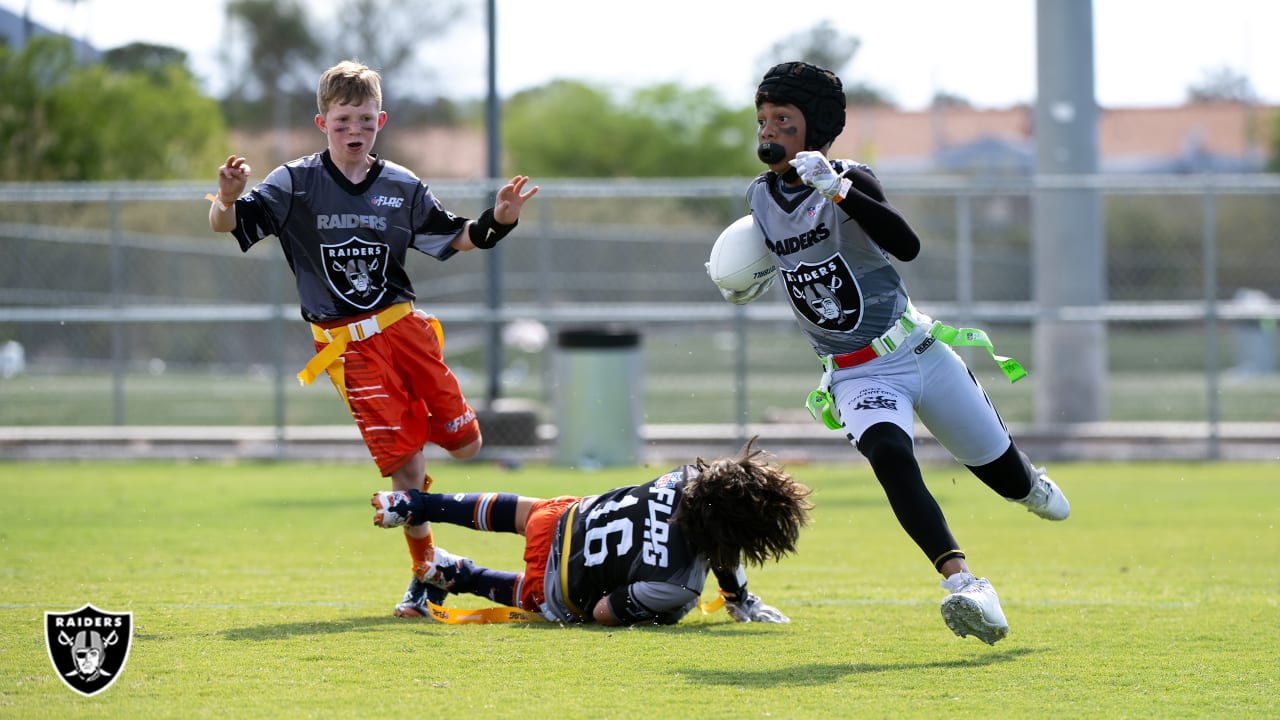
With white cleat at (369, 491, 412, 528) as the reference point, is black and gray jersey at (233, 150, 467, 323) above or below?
above

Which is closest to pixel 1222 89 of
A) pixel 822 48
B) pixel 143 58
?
pixel 822 48

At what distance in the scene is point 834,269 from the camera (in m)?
5.33

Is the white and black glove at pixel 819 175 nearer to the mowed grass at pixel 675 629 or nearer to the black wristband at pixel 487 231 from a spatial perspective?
the black wristband at pixel 487 231

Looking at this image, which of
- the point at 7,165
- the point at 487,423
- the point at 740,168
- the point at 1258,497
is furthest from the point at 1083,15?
the point at 740,168

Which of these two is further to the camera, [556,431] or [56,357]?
[56,357]

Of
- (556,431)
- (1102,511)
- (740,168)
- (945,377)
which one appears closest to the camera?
(945,377)

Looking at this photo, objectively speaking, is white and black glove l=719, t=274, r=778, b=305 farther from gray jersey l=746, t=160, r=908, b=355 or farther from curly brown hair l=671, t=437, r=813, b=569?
curly brown hair l=671, t=437, r=813, b=569

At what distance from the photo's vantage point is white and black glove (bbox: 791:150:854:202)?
4.89m

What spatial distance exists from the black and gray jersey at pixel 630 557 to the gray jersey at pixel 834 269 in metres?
0.76

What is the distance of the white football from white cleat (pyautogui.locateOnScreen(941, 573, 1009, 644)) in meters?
1.43

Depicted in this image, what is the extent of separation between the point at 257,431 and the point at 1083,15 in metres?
9.21

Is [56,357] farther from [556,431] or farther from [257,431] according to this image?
[556,431]

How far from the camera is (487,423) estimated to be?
13.2 meters

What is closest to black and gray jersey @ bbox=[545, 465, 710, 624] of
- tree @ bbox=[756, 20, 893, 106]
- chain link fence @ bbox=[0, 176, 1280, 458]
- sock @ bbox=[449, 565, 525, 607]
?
sock @ bbox=[449, 565, 525, 607]
